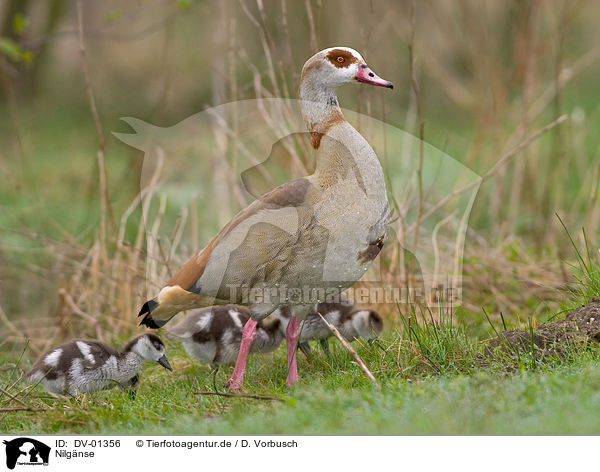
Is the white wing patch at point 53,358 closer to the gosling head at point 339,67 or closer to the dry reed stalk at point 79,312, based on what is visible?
the dry reed stalk at point 79,312

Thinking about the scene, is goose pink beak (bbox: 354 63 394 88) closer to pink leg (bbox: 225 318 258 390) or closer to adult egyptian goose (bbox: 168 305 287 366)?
pink leg (bbox: 225 318 258 390)

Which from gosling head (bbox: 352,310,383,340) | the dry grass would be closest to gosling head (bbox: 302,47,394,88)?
the dry grass

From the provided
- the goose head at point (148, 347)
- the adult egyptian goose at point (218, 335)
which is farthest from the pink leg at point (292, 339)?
the goose head at point (148, 347)

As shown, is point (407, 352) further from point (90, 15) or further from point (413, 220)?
point (90, 15)

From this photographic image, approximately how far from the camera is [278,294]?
5066 millimetres

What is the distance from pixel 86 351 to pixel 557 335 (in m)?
2.80

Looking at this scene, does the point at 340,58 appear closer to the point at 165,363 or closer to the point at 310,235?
the point at 310,235

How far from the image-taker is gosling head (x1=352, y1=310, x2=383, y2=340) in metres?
5.83

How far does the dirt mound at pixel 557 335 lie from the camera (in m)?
4.88

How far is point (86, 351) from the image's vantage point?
539 cm

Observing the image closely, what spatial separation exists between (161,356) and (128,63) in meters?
10.8

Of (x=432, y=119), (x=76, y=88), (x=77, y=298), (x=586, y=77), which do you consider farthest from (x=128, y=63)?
(x=77, y=298)
